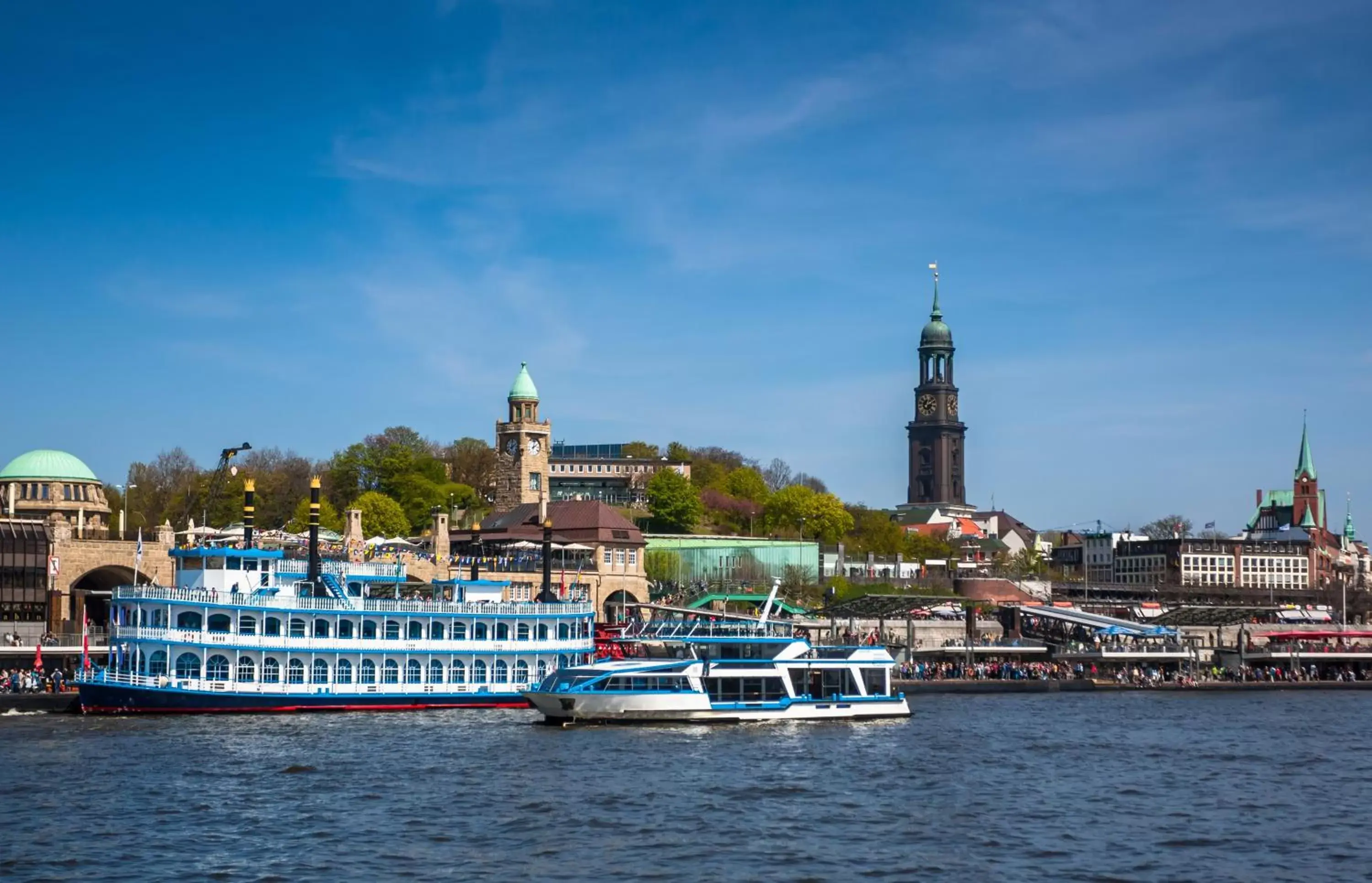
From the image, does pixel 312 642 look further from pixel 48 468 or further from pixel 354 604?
pixel 48 468

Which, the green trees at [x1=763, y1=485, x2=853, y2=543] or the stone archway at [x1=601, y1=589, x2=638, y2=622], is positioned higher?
the green trees at [x1=763, y1=485, x2=853, y2=543]

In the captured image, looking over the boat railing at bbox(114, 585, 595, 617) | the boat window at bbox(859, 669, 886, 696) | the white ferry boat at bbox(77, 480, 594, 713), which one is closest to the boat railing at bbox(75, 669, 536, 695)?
the white ferry boat at bbox(77, 480, 594, 713)

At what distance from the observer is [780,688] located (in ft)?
233

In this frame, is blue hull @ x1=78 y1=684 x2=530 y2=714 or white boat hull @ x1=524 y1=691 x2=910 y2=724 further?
blue hull @ x1=78 y1=684 x2=530 y2=714

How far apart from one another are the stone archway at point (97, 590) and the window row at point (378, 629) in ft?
78.3

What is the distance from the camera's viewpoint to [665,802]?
48125mm

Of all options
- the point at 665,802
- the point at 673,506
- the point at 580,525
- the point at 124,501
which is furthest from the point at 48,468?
the point at 665,802

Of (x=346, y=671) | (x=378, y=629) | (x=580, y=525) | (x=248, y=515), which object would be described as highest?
(x=580, y=525)

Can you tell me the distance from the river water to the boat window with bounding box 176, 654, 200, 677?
11.0 feet

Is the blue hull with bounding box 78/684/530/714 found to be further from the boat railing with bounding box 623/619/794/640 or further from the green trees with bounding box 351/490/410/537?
the green trees with bounding box 351/490/410/537

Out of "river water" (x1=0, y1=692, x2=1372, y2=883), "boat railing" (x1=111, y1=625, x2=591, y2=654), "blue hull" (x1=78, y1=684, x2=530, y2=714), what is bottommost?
"river water" (x1=0, y1=692, x2=1372, y2=883)

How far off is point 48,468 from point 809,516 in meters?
83.2

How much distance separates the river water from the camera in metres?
39.4

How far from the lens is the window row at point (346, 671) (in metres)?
71.6
